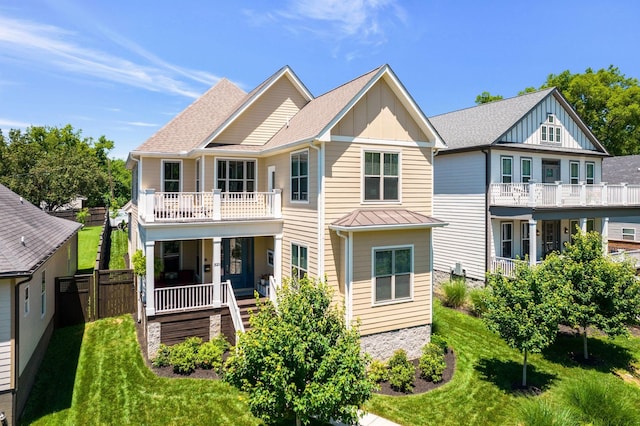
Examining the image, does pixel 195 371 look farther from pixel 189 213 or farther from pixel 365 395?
pixel 365 395

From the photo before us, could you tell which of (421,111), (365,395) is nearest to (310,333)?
(365,395)

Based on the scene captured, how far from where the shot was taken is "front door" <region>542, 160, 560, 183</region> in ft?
70.2

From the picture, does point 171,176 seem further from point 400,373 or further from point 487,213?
point 487,213

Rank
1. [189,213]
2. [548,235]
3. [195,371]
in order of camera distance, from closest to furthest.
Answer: [195,371] < [189,213] < [548,235]

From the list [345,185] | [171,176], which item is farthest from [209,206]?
[345,185]

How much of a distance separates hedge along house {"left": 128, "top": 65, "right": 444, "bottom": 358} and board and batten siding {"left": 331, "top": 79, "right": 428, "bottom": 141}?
38 millimetres

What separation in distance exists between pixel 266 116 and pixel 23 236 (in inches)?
380

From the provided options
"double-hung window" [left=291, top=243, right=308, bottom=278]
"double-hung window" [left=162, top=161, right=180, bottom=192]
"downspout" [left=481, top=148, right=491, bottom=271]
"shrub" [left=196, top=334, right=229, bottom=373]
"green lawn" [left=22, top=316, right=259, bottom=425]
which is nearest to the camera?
"green lawn" [left=22, top=316, right=259, bottom=425]

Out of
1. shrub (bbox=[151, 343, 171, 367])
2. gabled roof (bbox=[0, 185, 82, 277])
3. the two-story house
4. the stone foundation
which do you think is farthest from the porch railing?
the two-story house

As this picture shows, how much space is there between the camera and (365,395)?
7.26 metres

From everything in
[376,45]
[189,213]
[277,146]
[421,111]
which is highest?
[376,45]

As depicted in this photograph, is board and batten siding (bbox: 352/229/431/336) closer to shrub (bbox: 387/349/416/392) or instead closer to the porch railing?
shrub (bbox: 387/349/416/392)

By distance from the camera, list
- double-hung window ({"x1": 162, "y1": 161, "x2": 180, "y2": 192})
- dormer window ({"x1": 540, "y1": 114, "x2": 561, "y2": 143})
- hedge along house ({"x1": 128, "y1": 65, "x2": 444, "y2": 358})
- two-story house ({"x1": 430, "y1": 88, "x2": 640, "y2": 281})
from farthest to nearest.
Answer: dormer window ({"x1": 540, "y1": 114, "x2": 561, "y2": 143}) < two-story house ({"x1": 430, "y1": 88, "x2": 640, "y2": 281}) < double-hung window ({"x1": 162, "y1": 161, "x2": 180, "y2": 192}) < hedge along house ({"x1": 128, "y1": 65, "x2": 444, "y2": 358})

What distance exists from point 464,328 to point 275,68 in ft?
45.7
